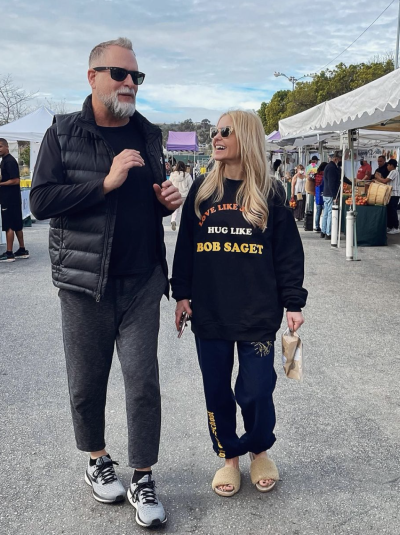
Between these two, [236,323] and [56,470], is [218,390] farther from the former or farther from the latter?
[56,470]

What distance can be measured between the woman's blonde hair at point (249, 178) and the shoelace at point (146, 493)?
4.19 ft

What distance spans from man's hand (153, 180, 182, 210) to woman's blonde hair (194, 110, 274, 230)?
0.17 m

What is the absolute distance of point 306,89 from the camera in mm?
39500

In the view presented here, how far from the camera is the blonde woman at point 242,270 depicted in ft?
9.05

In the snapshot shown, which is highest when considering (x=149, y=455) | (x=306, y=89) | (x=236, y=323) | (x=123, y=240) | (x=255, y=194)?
(x=306, y=89)

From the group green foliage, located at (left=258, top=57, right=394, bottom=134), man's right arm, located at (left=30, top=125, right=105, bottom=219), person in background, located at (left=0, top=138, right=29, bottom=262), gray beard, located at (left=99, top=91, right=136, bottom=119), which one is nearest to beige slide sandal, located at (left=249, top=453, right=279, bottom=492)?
man's right arm, located at (left=30, top=125, right=105, bottom=219)

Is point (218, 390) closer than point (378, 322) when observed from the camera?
Yes

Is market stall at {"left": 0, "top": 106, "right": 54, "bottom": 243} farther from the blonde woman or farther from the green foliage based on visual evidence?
the green foliage

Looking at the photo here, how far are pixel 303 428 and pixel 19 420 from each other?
181 cm

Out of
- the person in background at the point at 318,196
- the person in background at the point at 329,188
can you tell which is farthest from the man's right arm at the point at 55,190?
the person in background at the point at 318,196

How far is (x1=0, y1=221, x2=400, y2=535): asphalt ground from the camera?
274cm

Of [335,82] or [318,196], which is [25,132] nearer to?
[318,196]

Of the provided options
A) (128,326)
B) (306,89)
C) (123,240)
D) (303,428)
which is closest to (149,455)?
(128,326)

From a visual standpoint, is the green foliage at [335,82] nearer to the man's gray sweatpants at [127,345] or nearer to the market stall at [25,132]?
the market stall at [25,132]
